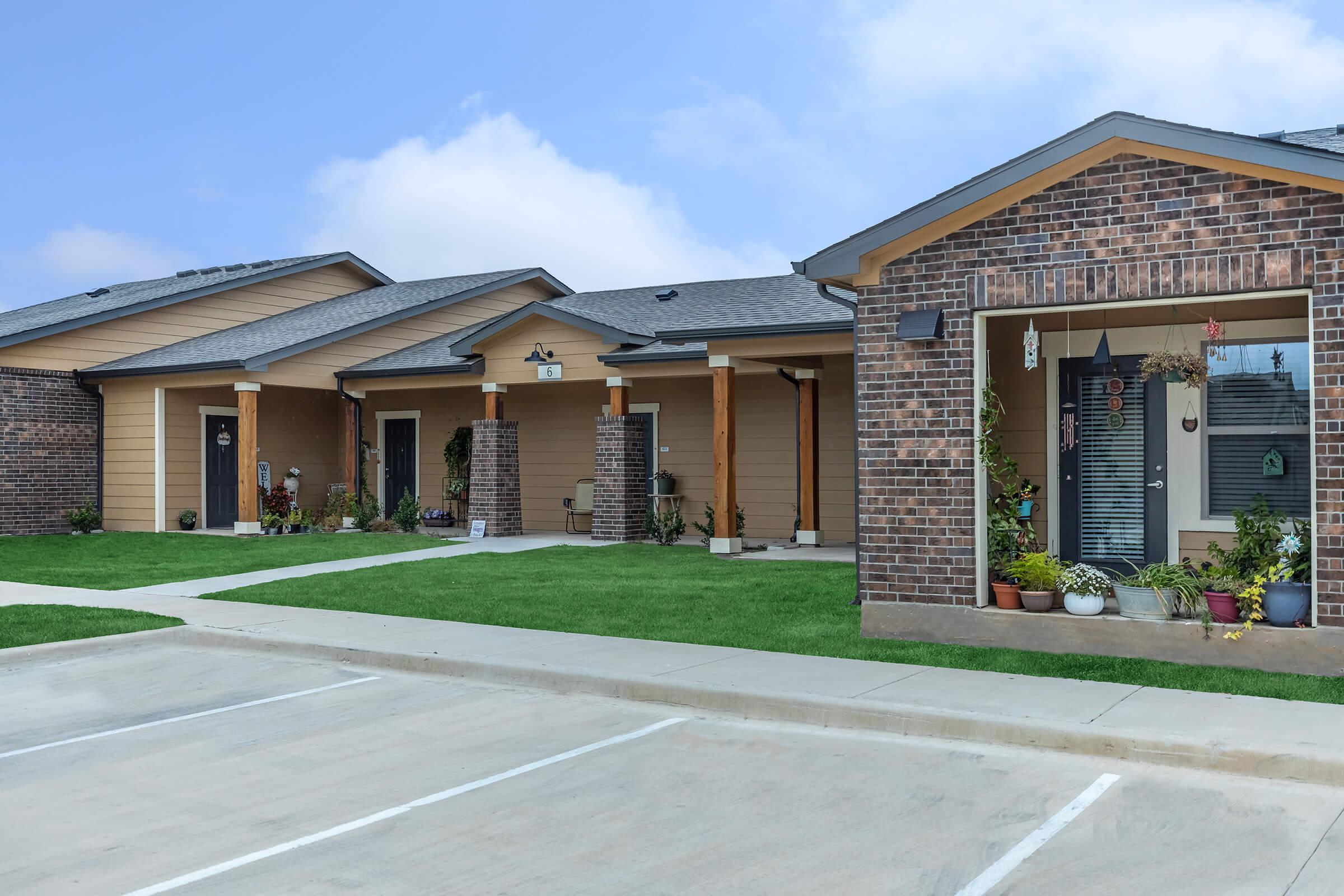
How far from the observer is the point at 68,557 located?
1780cm

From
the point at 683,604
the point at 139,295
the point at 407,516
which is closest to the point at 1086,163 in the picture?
the point at 683,604

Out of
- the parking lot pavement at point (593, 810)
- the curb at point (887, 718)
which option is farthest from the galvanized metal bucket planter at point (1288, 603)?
the parking lot pavement at point (593, 810)

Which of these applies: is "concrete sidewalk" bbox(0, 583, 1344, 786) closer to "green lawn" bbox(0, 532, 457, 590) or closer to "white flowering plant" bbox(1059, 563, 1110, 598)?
"white flowering plant" bbox(1059, 563, 1110, 598)

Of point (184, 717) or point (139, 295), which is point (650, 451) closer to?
point (139, 295)

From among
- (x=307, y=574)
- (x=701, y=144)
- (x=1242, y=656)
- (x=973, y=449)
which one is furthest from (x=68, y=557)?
(x=701, y=144)

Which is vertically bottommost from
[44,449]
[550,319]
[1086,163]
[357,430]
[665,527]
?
[665,527]

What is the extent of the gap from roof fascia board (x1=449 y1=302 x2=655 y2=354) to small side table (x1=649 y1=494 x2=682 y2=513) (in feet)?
9.91

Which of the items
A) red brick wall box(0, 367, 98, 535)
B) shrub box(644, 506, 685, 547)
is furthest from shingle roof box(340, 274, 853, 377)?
red brick wall box(0, 367, 98, 535)

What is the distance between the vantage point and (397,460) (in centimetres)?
2483

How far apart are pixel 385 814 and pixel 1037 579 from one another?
5.69 metres

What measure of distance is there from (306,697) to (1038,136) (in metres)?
6.90

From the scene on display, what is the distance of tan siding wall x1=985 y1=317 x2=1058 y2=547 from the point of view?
37.7 feet

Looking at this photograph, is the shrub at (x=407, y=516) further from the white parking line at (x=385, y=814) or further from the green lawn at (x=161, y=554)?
the white parking line at (x=385, y=814)

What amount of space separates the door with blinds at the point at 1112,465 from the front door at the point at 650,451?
10.5 meters
